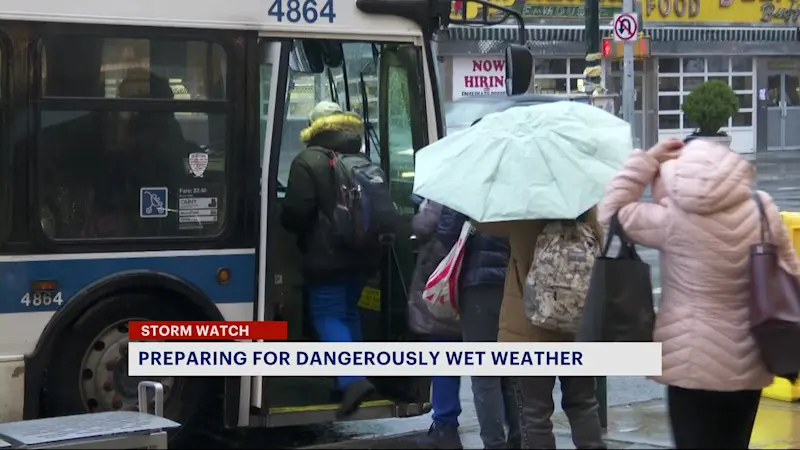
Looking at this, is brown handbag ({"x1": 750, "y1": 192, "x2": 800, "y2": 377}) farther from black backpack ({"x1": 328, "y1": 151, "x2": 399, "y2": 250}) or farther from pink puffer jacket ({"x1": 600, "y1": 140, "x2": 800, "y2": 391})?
black backpack ({"x1": 328, "y1": 151, "x2": 399, "y2": 250})

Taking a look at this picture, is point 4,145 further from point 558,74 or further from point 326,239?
point 558,74

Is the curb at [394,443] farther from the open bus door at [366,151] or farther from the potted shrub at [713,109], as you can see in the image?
the potted shrub at [713,109]

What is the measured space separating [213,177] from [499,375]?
1.96 metres

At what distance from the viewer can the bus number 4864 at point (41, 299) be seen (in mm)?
6449

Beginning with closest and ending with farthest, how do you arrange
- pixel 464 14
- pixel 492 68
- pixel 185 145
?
pixel 185 145 < pixel 464 14 < pixel 492 68

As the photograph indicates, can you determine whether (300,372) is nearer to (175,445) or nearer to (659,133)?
(175,445)

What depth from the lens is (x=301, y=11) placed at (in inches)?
284

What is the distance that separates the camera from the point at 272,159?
276 inches

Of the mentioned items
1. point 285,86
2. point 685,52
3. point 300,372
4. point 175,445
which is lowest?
point 175,445

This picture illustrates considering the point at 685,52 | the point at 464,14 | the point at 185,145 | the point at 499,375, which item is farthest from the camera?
the point at 685,52

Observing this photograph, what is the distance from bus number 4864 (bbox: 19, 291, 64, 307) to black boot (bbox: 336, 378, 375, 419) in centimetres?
171

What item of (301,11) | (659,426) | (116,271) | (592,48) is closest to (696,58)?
(592,48)

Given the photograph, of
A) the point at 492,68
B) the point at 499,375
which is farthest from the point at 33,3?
the point at 492,68

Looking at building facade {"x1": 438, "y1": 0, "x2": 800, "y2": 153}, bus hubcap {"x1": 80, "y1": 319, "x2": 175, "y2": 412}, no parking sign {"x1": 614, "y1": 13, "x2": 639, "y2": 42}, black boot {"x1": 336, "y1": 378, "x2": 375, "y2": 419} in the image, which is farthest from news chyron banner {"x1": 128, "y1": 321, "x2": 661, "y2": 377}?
building facade {"x1": 438, "y1": 0, "x2": 800, "y2": 153}
